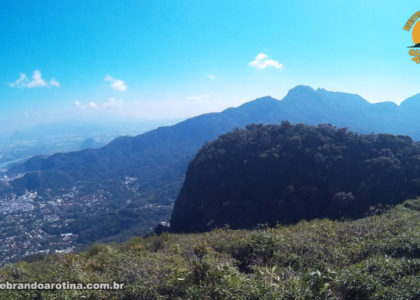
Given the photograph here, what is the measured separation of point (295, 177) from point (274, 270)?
20856 millimetres

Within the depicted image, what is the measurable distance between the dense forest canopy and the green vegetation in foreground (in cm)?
1434

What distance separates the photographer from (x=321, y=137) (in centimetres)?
2664

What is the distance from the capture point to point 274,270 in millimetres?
3938

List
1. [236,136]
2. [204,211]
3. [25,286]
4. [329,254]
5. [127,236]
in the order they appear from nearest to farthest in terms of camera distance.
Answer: [25,286]
[329,254]
[204,211]
[236,136]
[127,236]

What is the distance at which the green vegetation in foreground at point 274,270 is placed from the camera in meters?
3.25

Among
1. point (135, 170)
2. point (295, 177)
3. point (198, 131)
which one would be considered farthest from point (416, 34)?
point (198, 131)

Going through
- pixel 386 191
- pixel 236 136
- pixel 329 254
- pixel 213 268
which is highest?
pixel 236 136

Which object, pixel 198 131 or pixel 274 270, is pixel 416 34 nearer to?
pixel 274 270

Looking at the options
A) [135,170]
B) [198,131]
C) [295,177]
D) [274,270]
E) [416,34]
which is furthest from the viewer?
[198,131]

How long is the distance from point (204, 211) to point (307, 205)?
10.8 m

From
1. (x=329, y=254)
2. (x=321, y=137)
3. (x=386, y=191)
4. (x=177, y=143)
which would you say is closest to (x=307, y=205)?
(x=386, y=191)

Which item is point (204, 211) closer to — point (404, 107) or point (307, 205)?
point (307, 205)

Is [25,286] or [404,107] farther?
[404,107]

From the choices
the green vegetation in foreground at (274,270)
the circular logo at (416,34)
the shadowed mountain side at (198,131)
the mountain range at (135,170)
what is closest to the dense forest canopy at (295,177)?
the circular logo at (416,34)
